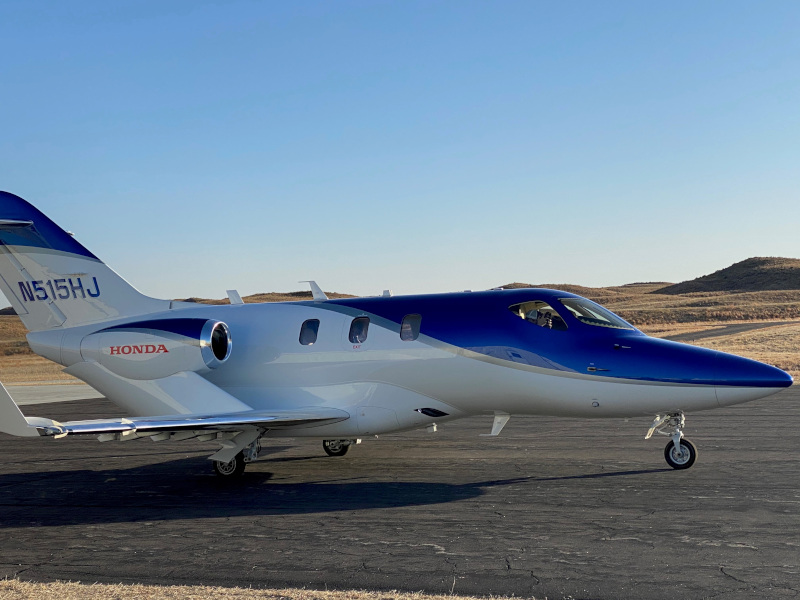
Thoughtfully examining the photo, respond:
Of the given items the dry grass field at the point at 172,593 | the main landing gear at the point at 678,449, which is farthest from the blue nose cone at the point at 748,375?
the dry grass field at the point at 172,593

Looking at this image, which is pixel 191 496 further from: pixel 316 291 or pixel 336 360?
pixel 316 291

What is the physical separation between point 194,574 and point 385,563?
185cm

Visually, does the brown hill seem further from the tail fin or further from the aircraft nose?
the tail fin

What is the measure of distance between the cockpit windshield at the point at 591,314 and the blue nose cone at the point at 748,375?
158 cm

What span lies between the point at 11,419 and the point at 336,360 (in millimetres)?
5648

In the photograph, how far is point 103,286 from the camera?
607 inches

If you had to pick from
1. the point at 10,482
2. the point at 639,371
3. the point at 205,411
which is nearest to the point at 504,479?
the point at 639,371

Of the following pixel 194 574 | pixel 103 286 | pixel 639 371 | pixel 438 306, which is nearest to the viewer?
pixel 194 574

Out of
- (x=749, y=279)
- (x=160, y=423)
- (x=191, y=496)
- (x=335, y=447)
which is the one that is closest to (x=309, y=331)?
(x=335, y=447)

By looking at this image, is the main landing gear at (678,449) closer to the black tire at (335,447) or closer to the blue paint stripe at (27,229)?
the black tire at (335,447)

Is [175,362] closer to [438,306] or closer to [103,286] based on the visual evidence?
[103,286]

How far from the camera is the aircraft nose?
35.8ft

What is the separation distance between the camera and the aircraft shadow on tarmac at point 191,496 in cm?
1031

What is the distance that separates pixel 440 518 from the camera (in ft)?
31.1
